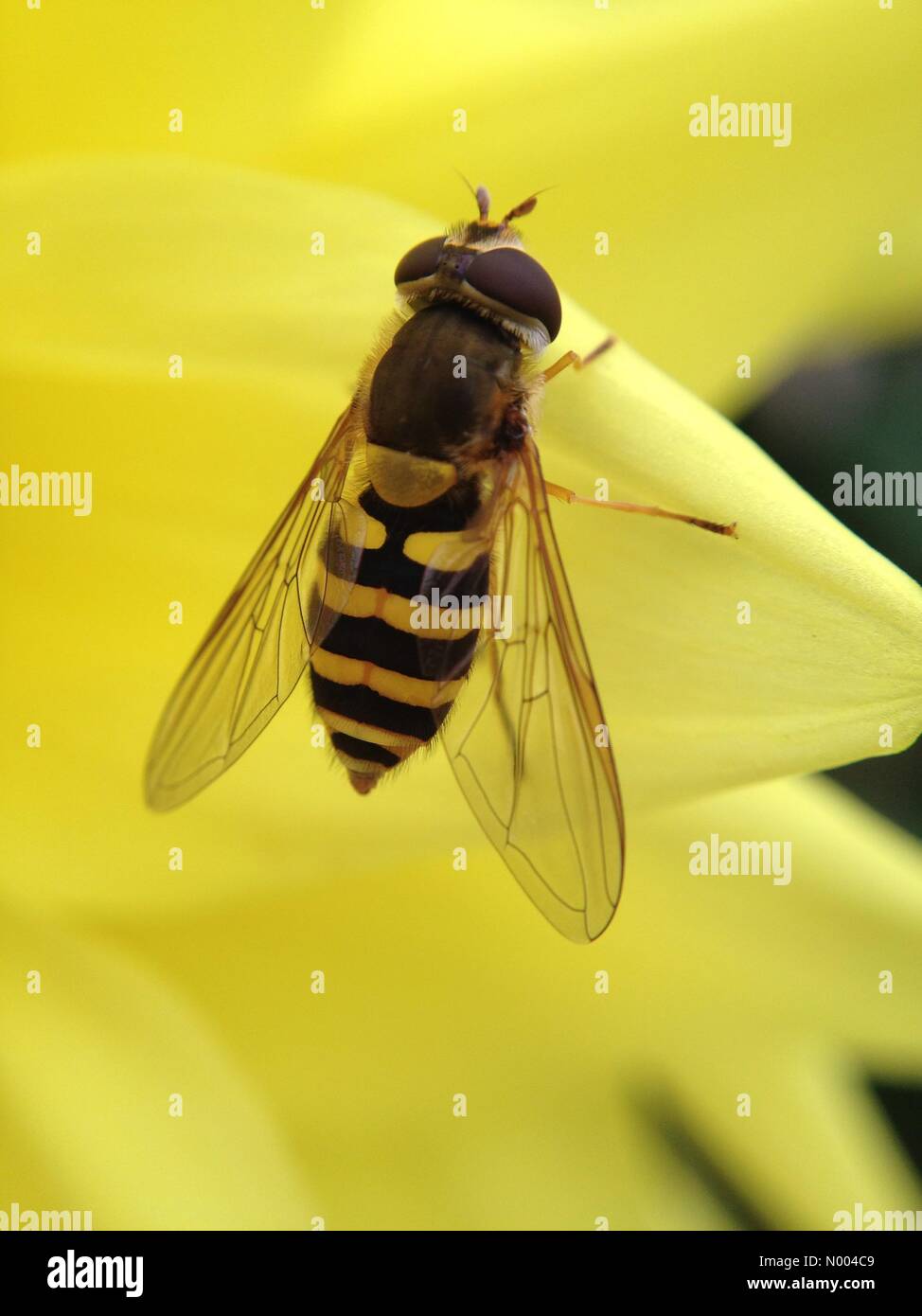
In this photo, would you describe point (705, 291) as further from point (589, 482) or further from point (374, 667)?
point (374, 667)

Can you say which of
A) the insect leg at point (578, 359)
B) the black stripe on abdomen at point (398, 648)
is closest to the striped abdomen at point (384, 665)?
the black stripe on abdomen at point (398, 648)

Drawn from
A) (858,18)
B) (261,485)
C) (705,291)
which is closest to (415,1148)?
(261,485)

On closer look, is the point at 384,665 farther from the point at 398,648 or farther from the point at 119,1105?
the point at 119,1105

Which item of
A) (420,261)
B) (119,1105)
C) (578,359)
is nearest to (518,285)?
(420,261)

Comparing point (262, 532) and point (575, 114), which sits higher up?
point (575, 114)

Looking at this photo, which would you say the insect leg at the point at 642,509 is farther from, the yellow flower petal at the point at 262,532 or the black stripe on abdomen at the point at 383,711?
the black stripe on abdomen at the point at 383,711
